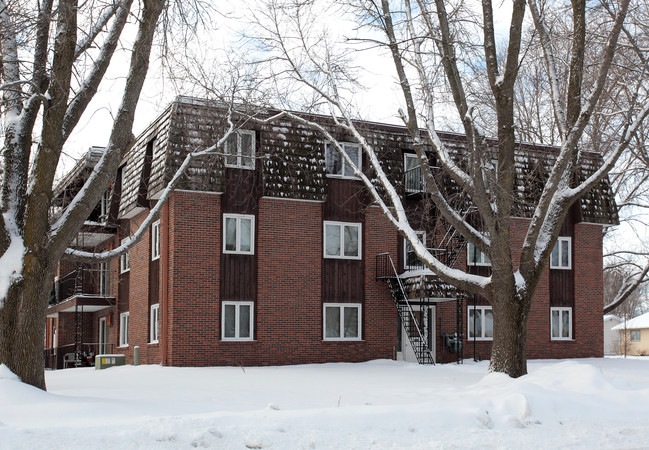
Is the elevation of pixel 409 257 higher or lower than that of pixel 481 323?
higher

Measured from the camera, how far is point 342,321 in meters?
23.2

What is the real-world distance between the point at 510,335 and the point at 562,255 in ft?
46.4

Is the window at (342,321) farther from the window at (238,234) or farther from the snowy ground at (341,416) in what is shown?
the snowy ground at (341,416)

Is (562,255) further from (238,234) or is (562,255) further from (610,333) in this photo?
(610,333)

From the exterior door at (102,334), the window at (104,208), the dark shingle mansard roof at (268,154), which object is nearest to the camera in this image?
the dark shingle mansard roof at (268,154)

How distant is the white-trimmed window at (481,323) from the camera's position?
83.6 ft

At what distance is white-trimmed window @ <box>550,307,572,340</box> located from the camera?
86.9 ft

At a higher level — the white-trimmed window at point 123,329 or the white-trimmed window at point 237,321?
the white-trimmed window at point 237,321

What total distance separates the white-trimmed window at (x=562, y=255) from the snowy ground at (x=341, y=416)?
45.6ft

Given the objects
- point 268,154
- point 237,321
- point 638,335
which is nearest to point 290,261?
point 237,321

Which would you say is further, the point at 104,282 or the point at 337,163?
the point at 104,282

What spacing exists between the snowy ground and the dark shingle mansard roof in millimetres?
7770

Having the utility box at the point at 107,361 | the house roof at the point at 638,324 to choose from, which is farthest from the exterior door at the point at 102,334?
the house roof at the point at 638,324

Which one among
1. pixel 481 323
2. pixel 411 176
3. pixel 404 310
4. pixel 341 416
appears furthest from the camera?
pixel 481 323
